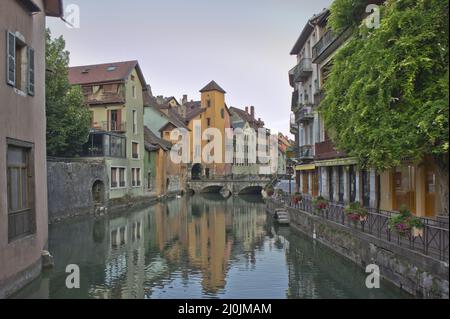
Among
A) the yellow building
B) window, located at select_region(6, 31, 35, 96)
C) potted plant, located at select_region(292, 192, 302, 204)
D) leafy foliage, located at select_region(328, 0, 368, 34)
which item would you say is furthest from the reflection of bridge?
window, located at select_region(6, 31, 35, 96)

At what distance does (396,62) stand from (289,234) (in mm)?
15425

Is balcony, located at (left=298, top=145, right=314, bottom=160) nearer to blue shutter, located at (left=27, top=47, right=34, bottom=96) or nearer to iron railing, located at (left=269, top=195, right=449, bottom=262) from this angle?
iron railing, located at (left=269, top=195, right=449, bottom=262)

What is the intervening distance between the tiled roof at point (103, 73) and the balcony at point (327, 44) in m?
20.7

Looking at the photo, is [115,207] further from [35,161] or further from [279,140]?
[279,140]

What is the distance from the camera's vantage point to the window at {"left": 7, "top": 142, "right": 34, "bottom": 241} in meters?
11.6

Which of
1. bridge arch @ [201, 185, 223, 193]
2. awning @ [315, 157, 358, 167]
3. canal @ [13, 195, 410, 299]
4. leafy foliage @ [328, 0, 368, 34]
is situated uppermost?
leafy foliage @ [328, 0, 368, 34]

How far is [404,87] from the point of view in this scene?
11.4m

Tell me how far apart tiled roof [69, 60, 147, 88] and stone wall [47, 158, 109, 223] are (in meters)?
10.1

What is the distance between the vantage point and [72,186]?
31.1 m

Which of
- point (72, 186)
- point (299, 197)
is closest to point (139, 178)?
point (72, 186)

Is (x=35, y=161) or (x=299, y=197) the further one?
(x=299, y=197)

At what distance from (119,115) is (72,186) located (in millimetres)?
12475

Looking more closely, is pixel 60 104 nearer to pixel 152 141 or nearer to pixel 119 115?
pixel 119 115

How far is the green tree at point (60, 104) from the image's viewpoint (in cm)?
3108
